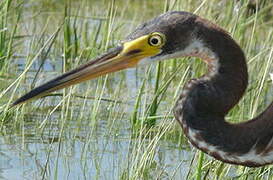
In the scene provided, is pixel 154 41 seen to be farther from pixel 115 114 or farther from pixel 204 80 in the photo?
pixel 115 114

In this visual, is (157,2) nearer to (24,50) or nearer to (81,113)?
(24,50)

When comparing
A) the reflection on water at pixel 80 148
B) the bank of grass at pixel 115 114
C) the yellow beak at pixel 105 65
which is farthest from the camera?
the reflection on water at pixel 80 148

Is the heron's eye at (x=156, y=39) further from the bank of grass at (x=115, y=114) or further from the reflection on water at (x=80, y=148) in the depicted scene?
the reflection on water at (x=80, y=148)

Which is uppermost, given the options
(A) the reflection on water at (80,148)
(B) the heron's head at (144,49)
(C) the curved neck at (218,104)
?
(B) the heron's head at (144,49)

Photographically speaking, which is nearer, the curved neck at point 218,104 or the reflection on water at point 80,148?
the curved neck at point 218,104

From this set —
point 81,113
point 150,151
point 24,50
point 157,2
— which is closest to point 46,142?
point 81,113

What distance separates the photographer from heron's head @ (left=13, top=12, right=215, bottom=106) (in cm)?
417

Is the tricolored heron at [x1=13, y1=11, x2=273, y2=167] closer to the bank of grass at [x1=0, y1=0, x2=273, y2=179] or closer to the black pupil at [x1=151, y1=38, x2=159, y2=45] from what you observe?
the black pupil at [x1=151, y1=38, x2=159, y2=45]

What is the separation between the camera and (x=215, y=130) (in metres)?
4.15

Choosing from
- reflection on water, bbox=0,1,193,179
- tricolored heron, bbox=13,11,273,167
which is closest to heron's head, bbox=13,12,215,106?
tricolored heron, bbox=13,11,273,167

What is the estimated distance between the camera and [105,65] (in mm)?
4250

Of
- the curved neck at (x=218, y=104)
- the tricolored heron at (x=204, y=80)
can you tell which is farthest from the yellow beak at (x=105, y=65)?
the curved neck at (x=218, y=104)

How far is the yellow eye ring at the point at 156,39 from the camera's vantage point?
418 cm

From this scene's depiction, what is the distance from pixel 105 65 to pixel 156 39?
276 mm
